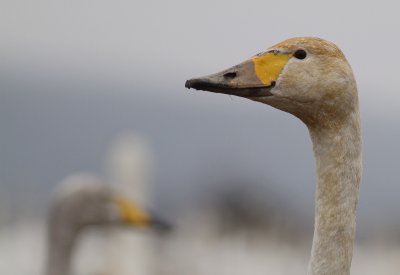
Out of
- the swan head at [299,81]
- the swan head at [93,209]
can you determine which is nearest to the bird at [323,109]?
the swan head at [299,81]

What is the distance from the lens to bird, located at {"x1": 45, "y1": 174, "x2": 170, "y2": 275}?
11.4 m

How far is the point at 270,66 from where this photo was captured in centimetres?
580

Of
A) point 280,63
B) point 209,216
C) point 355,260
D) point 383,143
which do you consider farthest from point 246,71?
point 383,143

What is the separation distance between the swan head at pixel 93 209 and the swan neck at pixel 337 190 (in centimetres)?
628

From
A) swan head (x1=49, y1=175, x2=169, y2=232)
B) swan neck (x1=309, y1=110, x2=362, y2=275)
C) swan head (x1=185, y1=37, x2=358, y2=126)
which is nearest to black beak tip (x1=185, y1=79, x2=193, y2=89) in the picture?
swan head (x1=185, y1=37, x2=358, y2=126)

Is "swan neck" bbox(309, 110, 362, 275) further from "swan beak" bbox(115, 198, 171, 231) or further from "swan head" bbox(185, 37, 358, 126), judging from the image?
"swan beak" bbox(115, 198, 171, 231)

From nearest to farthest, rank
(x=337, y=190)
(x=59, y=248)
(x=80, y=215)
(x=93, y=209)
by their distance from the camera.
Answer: (x=337, y=190)
(x=59, y=248)
(x=80, y=215)
(x=93, y=209)

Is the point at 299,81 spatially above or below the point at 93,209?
above

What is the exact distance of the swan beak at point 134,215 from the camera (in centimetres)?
1230

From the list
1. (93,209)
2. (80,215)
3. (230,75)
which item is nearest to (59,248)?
(80,215)

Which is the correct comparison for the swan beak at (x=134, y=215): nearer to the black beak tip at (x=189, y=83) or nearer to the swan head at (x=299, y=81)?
the swan head at (x=299, y=81)

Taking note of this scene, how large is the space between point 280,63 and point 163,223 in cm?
701

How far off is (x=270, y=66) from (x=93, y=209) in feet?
21.0

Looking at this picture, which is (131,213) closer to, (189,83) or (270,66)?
(270,66)
